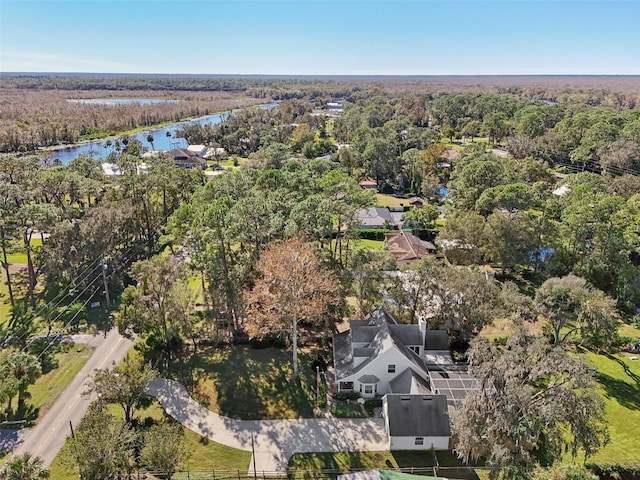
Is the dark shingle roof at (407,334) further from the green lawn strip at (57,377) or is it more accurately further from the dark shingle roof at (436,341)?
the green lawn strip at (57,377)

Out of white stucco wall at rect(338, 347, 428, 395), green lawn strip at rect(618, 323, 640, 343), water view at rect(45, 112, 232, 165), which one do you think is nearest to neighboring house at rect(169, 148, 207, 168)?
water view at rect(45, 112, 232, 165)

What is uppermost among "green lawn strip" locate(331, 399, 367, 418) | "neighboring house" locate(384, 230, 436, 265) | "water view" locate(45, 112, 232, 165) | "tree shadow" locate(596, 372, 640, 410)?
"water view" locate(45, 112, 232, 165)

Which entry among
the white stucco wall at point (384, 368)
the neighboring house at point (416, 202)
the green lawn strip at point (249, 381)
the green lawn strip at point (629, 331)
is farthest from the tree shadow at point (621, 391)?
the neighboring house at point (416, 202)

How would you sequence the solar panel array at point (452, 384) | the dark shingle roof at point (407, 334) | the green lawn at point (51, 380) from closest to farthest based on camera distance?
1. the solar panel array at point (452, 384)
2. the green lawn at point (51, 380)
3. the dark shingle roof at point (407, 334)

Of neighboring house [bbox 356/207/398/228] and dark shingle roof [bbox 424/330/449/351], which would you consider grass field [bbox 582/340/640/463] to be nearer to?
dark shingle roof [bbox 424/330/449/351]

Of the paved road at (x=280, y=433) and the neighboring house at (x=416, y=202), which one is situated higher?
the neighboring house at (x=416, y=202)

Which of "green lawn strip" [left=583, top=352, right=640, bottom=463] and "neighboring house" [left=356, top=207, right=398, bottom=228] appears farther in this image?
"neighboring house" [left=356, top=207, right=398, bottom=228]

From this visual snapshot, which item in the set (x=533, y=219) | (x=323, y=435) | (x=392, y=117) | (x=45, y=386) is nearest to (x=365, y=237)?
(x=533, y=219)

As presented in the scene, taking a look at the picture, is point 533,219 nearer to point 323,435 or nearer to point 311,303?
point 311,303
